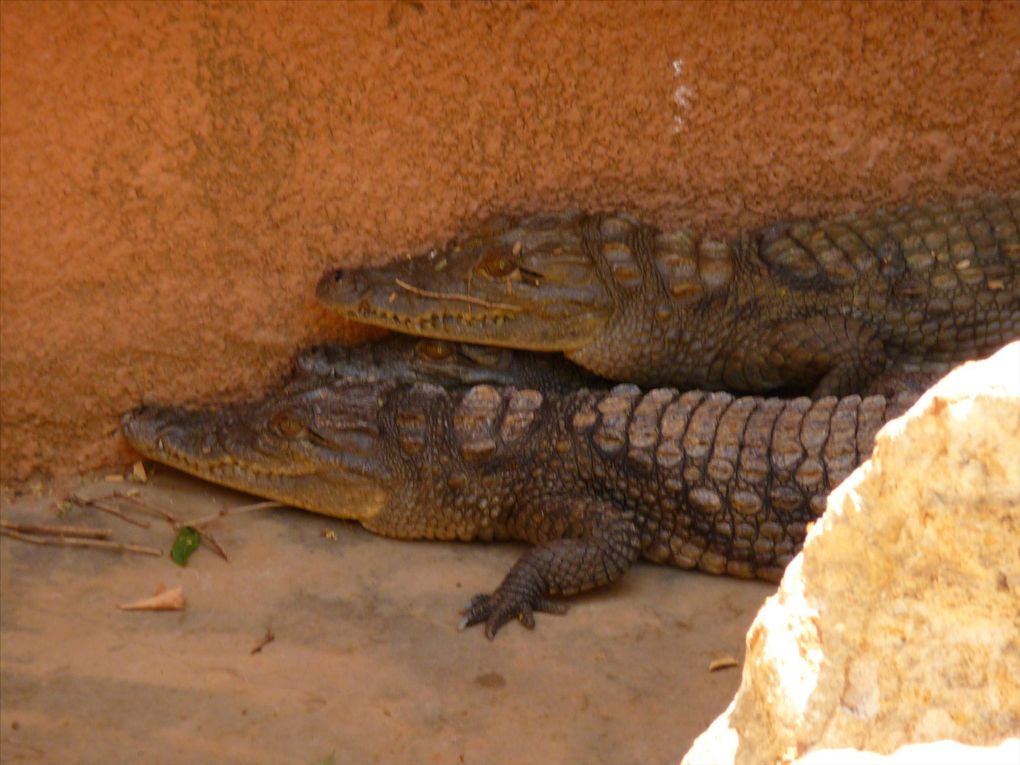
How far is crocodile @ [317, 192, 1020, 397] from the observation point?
13.5ft

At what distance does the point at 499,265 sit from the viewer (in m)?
4.08

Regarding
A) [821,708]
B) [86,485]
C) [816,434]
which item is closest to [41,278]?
[86,485]

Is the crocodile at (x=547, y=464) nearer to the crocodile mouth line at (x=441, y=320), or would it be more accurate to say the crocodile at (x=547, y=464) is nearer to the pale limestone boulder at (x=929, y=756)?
the crocodile mouth line at (x=441, y=320)

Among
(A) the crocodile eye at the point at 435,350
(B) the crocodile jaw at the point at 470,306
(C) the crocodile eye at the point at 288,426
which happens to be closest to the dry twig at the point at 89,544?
(C) the crocodile eye at the point at 288,426

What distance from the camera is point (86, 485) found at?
407 cm

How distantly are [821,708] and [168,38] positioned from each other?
9.44 feet

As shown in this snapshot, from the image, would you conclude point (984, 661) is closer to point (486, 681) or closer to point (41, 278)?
point (486, 681)

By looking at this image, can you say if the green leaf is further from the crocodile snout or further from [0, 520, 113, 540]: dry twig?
the crocodile snout

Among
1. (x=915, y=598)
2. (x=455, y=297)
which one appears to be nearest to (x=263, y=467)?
(x=455, y=297)

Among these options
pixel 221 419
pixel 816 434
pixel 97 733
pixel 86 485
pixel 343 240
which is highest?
pixel 343 240

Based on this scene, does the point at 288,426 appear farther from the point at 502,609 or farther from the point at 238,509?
the point at 502,609

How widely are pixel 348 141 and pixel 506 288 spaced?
2.14ft

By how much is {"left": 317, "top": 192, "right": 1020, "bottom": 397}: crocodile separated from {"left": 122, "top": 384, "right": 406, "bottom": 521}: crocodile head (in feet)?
1.24

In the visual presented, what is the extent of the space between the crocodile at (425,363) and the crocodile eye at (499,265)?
0.84 feet
